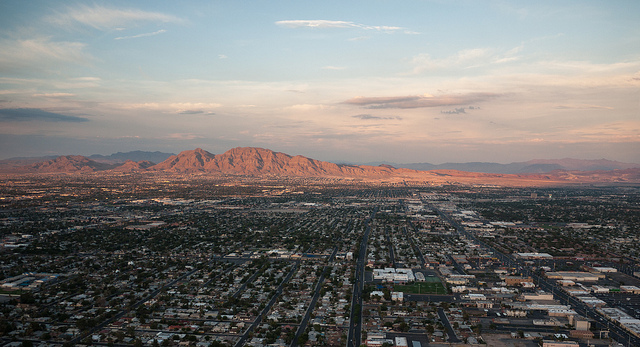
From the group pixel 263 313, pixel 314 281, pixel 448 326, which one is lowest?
pixel 263 313

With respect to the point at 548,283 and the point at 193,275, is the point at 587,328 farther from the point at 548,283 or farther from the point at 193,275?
the point at 193,275

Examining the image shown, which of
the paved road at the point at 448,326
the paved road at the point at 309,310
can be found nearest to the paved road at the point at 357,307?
the paved road at the point at 309,310

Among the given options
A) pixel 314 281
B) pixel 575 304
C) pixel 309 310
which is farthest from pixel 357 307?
pixel 575 304

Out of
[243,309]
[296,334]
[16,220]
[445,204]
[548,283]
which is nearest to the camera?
[296,334]

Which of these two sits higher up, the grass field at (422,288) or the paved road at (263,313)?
the grass field at (422,288)

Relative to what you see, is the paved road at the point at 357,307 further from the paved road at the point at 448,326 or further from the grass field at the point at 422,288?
the paved road at the point at 448,326

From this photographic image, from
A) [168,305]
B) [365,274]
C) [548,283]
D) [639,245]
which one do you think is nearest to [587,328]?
[548,283]

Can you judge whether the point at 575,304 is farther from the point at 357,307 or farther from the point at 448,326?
the point at 357,307

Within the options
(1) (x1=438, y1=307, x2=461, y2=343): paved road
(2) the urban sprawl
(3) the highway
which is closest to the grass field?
(2) the urban sprawl
